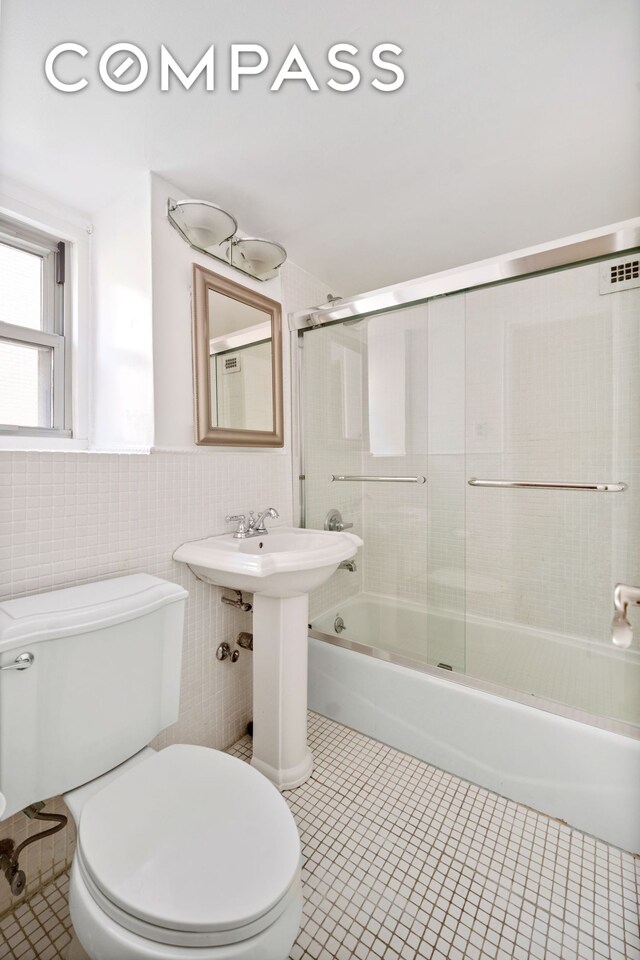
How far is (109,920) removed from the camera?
688 millimetres

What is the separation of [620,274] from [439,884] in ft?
Answer: 6.41

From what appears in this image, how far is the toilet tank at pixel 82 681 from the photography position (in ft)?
2.82

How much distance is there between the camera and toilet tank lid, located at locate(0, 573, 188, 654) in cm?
87

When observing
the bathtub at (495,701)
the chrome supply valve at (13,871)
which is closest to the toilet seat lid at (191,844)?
the chrome supply valve at (13,871)

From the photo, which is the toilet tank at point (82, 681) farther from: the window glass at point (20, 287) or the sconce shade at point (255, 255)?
the sconce shade at point (255, 255)

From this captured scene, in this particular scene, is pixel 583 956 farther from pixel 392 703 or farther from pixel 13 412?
pixel 13 412

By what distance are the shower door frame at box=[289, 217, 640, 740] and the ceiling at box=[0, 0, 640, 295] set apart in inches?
9.9

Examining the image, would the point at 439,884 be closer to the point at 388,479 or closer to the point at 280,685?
the point at 280,685

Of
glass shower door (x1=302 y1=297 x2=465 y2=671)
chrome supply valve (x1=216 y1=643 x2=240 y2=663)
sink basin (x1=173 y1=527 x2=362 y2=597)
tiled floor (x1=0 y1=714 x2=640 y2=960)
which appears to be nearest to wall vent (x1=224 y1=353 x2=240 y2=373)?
glass shower door (x1=302 y1=297 x2=465 y2=671)

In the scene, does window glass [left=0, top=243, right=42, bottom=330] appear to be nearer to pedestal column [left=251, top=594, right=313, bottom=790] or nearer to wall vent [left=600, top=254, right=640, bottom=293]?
pedestal column [left=251, top=594, right=313, bottom=790]

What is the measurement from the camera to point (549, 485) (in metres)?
1.66

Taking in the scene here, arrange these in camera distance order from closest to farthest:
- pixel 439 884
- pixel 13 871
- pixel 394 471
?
pixel 13 871 → pixel 439 884 → pixel 394 471

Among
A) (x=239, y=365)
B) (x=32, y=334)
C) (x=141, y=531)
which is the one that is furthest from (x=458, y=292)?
(x=32, y=334)

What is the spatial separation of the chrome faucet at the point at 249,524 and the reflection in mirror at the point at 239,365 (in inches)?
14.4
